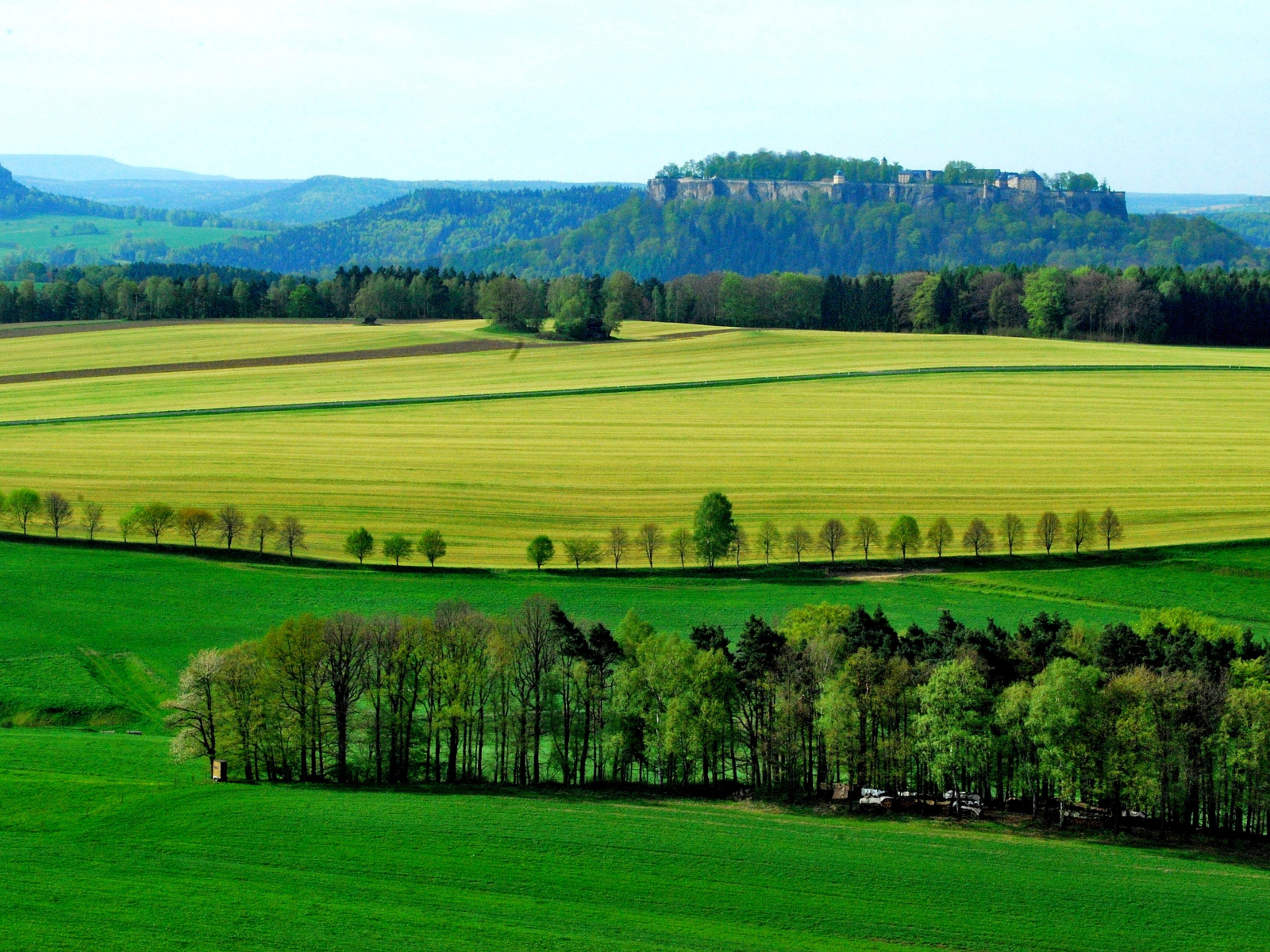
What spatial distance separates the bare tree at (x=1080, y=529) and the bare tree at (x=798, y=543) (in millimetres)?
12502

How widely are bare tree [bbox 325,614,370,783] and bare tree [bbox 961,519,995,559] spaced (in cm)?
3182

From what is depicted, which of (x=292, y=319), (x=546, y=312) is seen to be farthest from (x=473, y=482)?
(x=292, y=319)

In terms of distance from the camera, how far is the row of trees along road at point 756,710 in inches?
1487

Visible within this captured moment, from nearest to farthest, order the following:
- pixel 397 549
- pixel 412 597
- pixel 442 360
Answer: pixel 412 597 < pixel 397 549 < pixel 442 360

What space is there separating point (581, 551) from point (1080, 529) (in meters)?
23.6

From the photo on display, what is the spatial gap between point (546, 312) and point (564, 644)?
4055 inches

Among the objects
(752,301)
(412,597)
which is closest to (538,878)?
(412,597)

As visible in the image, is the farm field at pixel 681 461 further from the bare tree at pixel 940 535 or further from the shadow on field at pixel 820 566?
the bare tree at pixel 940 535

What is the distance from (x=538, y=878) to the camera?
99.1ft

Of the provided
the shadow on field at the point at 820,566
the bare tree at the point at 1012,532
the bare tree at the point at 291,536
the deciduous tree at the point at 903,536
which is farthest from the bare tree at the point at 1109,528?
the bare tree at the point at 291,536

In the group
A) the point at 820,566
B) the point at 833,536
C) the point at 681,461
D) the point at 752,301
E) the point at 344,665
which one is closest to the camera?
the point at 344,665

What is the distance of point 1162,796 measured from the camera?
3728cm

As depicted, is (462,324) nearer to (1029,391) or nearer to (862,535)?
(1029,391)

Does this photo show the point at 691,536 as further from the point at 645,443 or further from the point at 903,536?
the point at 645,443
